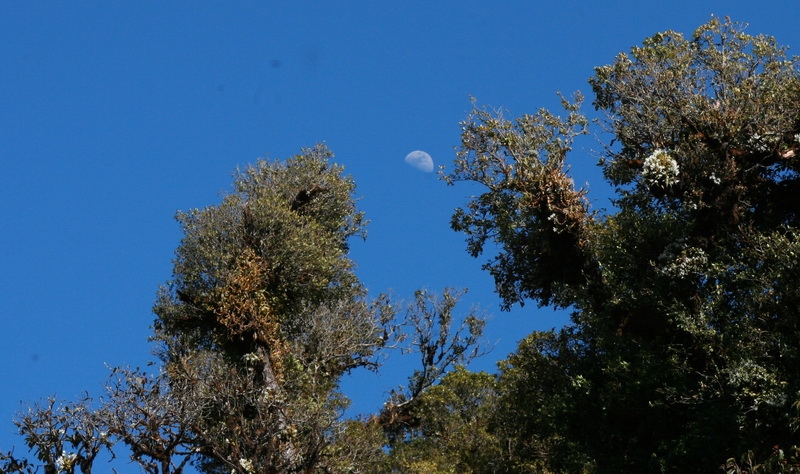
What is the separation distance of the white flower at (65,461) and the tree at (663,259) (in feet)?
44.7

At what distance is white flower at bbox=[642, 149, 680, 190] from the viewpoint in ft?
94.6

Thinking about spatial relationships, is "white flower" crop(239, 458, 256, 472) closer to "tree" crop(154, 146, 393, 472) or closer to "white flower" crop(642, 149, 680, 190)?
"tree" crop(154, 146, 393, 472)

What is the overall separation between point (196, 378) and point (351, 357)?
37.5ft

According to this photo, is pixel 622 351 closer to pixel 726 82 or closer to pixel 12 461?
pixel 726 82

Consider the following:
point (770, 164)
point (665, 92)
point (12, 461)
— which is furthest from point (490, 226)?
point (12, 461)

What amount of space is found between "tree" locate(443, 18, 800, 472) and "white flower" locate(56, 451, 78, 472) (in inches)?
536

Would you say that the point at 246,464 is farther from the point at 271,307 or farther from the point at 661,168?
the point at 661,168

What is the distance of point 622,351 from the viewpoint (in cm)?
2939

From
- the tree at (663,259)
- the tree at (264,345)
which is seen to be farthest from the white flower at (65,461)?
the tree at (663,259)

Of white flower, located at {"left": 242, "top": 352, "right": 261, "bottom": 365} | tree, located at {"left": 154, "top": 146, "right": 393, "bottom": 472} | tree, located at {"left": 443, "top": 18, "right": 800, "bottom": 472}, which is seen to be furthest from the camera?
white flower, located at {"left": 242, "top": 352, "right": 261, "bottom": 365}

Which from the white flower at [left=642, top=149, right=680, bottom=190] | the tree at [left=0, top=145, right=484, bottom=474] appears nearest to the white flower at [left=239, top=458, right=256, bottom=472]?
the tree at [left=0, top=145, right=484, bottom=474]

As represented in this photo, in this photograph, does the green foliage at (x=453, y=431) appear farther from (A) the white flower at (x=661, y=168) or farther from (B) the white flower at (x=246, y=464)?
(A) the white flower at (x=661, y=168)

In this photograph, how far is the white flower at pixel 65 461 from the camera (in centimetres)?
2597

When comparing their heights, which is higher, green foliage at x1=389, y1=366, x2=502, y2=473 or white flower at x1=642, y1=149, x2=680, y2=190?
green foliage at x1=389, y1=366, x2=502, y2=473
